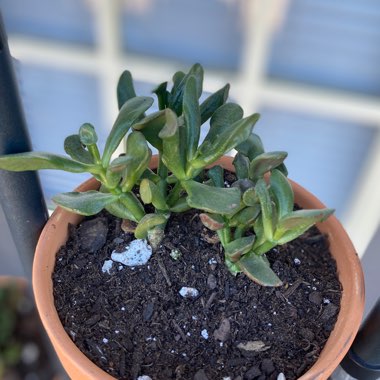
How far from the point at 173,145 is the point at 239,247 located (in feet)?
0.58

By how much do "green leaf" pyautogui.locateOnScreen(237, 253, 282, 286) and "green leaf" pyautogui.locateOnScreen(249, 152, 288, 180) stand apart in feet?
0.40

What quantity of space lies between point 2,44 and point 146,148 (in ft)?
0.76

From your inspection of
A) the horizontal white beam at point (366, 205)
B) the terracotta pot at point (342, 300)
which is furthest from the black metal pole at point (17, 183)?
the horizontal white beam at point (366, 205)

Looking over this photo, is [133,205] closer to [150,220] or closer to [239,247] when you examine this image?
[150,220]

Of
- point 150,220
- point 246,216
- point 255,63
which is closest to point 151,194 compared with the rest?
point 150,220

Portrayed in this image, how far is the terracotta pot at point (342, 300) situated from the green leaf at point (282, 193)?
0.22m

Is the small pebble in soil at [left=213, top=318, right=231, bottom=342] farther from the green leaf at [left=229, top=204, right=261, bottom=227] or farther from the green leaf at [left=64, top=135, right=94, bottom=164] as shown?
the green leaf at [left=64, top=135, right=94, bottom=164]

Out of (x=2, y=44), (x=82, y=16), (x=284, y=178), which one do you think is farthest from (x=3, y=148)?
(x=82, y=16)

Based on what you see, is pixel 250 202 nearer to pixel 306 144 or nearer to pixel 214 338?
pixel 214 338

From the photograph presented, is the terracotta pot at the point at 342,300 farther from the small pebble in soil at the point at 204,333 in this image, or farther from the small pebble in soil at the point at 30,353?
the small pebble in soil at the point at 30,353

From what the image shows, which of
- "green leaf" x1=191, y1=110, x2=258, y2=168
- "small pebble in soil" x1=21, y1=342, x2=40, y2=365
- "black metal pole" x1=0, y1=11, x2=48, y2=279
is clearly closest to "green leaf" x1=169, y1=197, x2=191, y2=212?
"green leaf" x1=191, y1=110, x2=258, y2=168

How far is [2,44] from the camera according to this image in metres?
0.67

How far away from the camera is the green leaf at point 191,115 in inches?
27.2

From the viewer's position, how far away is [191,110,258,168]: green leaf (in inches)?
25.6
